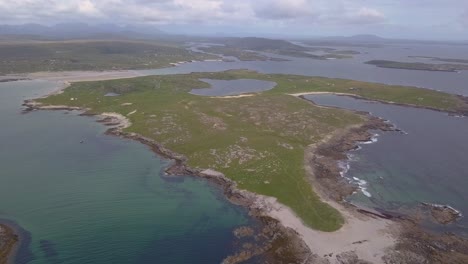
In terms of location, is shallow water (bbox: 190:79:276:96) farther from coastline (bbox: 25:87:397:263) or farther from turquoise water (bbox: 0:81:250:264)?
coastline (bbox: 25:87:397:263)

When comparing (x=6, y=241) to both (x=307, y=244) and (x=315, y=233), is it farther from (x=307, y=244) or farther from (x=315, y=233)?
(x=315, y=233)

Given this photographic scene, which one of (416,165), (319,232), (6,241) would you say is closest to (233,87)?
(416,165)

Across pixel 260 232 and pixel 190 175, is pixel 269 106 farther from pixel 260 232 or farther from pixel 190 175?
pixel 260 232

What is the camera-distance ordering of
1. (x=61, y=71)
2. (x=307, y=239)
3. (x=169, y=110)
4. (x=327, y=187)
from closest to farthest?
(x=307, y=239) < (x=327, y=187) < (x=169, y=110) < (x=61, y=71)

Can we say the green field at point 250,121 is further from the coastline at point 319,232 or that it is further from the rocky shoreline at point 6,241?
the rocky shoreline at point 6,241

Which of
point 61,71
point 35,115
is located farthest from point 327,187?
point 61,71

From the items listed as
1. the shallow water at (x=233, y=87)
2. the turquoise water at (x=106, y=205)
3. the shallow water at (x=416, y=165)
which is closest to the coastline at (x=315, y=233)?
the turquoise water at (x=106, y=205)

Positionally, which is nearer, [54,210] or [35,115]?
[54,210]
